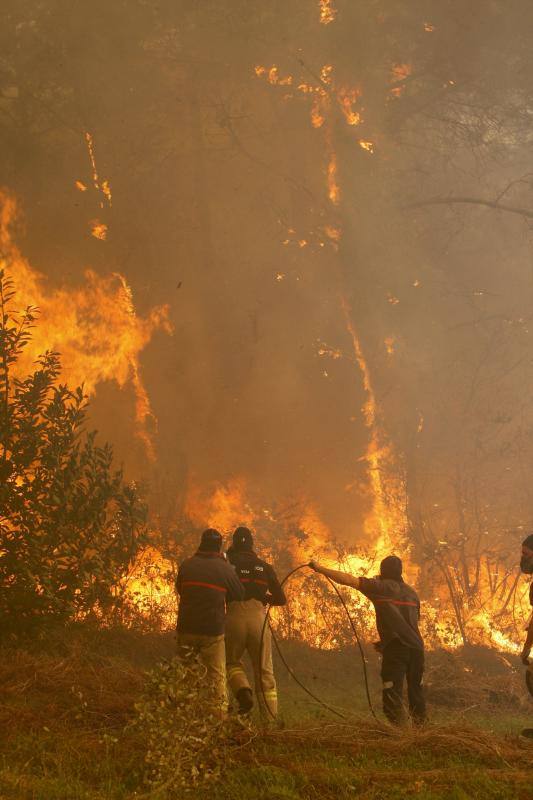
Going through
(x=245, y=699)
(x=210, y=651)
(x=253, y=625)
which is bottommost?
(x=245, y=699)

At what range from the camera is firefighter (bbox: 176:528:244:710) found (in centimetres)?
877

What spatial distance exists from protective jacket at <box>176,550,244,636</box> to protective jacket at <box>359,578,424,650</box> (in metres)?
1.72

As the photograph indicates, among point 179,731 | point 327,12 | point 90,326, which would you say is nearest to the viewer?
point 179,731

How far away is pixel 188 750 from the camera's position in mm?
6652

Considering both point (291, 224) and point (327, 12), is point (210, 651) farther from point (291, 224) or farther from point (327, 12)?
point (327, 12)

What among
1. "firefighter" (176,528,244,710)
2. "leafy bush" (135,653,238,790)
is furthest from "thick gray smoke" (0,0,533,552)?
"leafy bush" (135,653,238,790)

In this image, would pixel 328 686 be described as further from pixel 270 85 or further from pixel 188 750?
pixel 270 85

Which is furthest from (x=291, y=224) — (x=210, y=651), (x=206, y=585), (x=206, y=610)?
(x=210, y=651)

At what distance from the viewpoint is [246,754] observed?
286 inches

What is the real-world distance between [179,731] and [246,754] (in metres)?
0.81

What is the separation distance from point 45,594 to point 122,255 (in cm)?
1412

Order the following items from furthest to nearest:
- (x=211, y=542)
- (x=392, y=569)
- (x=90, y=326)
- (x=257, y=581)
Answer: (x=90, y=326) < (x=392, y=569) < (x=257, y=581) < (x=211, y=542)

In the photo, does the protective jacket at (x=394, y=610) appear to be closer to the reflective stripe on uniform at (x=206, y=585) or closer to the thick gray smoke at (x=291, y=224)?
the reflective stripe on uniform at (x=206, y=585)

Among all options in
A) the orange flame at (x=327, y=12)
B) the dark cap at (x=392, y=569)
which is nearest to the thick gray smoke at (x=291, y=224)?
the orange flame at (x=327, y=12)
